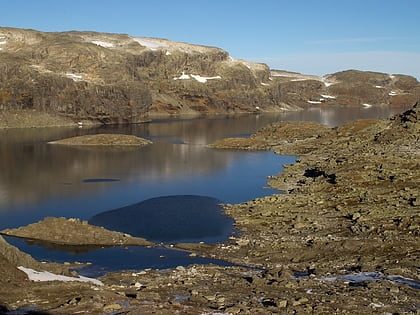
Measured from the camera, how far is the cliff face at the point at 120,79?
375ft

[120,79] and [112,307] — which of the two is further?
[120,79]

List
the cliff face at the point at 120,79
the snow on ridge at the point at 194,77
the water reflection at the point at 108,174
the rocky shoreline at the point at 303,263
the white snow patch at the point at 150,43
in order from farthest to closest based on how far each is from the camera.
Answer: the white snow patch at the point at 150,43 < the snow on ridge at the point at 194,77 < the cliff face at the point at 120,79 < the water reflection at the point at 108,174 < the rocky shoreline at the point at 303,263

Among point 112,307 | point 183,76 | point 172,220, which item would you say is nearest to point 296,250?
point 172,220

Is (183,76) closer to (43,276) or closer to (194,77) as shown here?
(194,77)

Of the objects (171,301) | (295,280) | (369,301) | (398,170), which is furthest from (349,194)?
(171,301)

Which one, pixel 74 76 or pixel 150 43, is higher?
pixel 150 43

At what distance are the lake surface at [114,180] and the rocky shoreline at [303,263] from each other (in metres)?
3.31

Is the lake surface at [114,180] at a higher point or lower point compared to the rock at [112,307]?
lower

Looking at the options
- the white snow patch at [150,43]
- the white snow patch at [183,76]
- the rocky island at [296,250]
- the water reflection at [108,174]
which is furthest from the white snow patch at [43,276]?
the white snow patch at [150,43]

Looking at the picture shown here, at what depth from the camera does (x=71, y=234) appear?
88.8 feet

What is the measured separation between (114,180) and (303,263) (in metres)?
27.6

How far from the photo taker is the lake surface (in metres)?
31.2

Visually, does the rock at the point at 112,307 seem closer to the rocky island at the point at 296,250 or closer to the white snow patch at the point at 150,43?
the rocky island at the point at 296,250

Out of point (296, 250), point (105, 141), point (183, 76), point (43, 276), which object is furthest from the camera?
point (183, 76)
